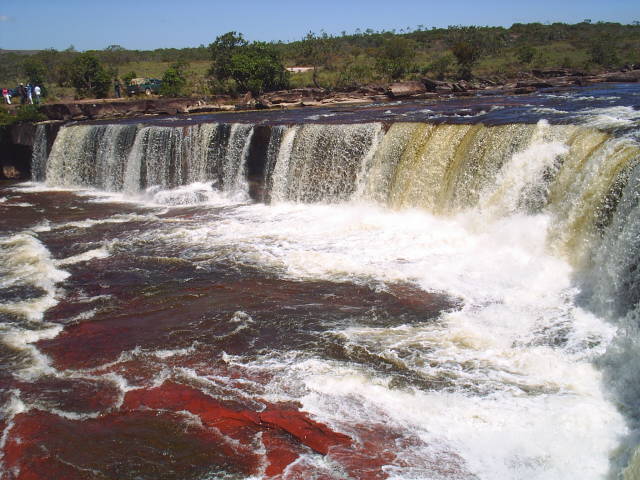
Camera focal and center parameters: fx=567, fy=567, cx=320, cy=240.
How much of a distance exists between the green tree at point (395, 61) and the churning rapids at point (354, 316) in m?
19.3

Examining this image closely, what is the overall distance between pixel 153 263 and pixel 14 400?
420 centimetres

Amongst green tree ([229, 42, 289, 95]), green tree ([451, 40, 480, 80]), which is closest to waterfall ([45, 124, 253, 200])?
green tree ([229, 42, 289, 95])

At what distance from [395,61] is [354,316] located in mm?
28419

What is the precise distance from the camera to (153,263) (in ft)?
32.2

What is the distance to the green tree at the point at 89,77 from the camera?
1169 inches

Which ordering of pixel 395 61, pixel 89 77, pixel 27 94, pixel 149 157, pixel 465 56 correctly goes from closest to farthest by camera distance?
pixel 149 157 → pixel 27 94 → pixel 89 77 → pixel 465 56 → pixel 395 61

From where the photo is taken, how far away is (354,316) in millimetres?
7441

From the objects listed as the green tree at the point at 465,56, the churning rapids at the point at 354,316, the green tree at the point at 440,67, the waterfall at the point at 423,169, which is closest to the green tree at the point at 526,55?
the green tree at the point at 465,56

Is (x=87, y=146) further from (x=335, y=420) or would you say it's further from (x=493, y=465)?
(x=493, y=465)

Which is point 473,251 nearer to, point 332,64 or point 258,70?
point 258,70

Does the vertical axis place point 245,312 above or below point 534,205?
below

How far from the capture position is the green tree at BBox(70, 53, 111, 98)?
97.4ft

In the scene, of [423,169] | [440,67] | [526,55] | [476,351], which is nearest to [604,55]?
[526,55]

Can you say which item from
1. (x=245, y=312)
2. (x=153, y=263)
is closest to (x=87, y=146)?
(x=153, y=263)
